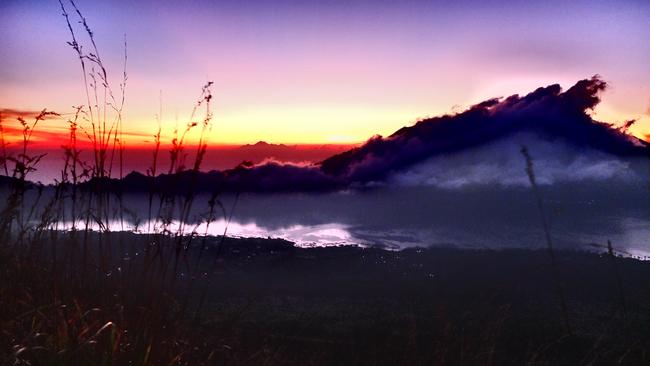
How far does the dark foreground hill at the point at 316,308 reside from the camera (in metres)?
3.42

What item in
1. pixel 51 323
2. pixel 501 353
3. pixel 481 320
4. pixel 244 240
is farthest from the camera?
pixel 244 240

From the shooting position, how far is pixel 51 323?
335cm

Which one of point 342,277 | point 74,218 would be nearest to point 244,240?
point 342,277

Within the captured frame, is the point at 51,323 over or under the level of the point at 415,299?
over

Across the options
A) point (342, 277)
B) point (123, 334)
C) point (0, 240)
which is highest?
point (0, 240)

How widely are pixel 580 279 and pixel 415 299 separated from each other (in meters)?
3.65

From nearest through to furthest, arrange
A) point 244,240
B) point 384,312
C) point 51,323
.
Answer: point 51,323 < point 384,312 < point 244,240

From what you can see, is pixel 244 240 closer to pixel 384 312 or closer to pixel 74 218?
pixel 384 312

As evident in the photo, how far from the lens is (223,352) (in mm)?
4156

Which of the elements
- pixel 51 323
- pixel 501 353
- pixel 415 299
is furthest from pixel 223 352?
pixel 415 299

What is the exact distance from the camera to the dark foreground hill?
3420mm

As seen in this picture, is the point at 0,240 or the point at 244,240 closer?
the point at 0,240

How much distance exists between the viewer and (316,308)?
7473 mm

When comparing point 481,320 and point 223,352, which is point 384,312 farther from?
point 223,352
